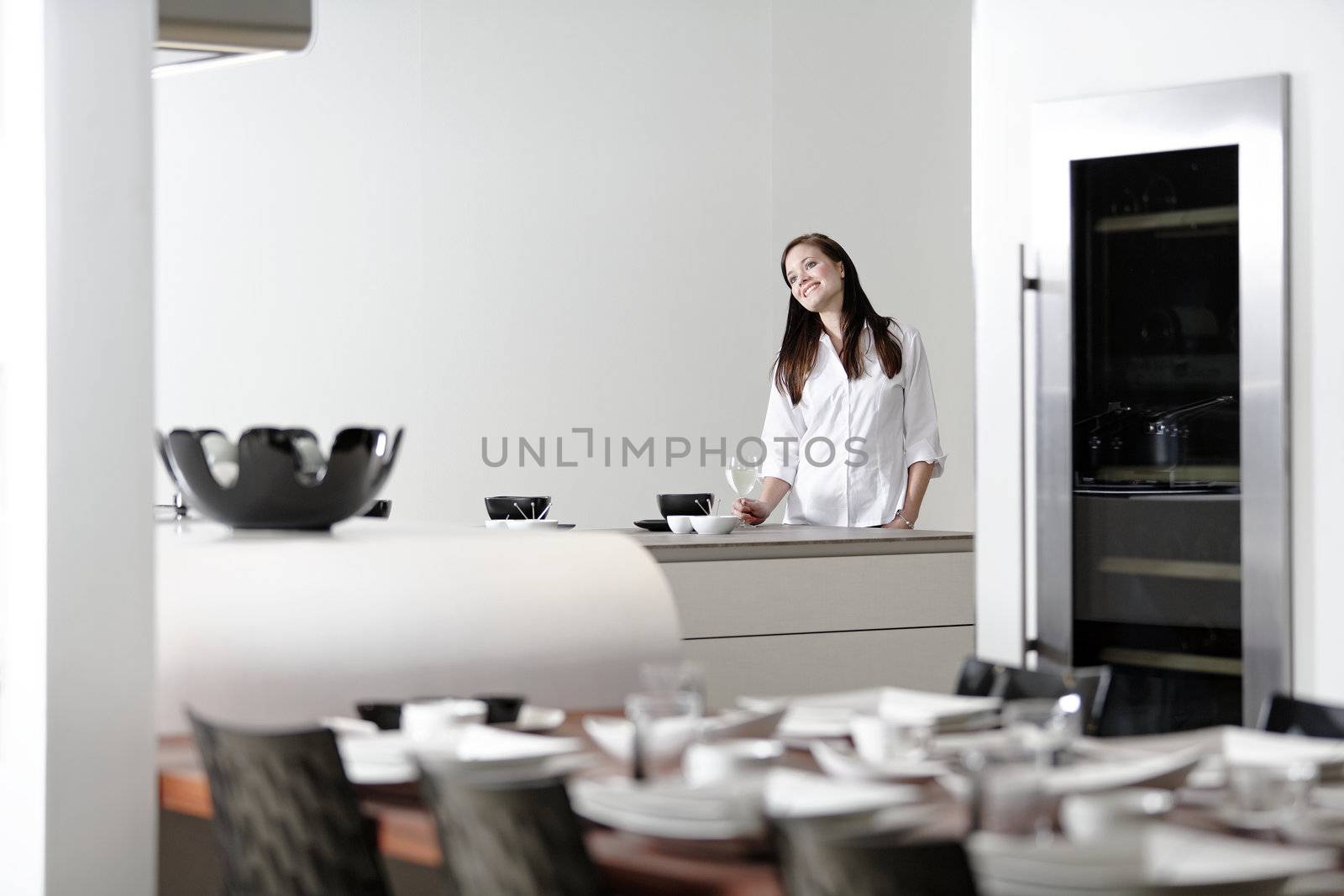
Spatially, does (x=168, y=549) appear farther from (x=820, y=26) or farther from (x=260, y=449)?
(x=820, y=26)

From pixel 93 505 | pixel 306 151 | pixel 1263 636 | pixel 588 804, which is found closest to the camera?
pixel 588 804

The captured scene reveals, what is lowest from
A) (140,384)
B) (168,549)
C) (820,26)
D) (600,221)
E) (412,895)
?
(412,895)

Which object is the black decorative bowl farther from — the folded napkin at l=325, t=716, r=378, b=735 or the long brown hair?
the long brown hair

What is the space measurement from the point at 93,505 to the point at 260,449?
0.52 metres

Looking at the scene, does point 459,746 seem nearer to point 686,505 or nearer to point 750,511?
point 686,505

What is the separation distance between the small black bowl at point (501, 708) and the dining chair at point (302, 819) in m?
0.41

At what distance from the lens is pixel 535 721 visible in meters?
2.24

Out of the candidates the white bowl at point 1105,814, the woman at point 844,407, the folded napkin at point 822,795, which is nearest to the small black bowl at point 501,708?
the folded napkin at point 822,795

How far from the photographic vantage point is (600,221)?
698 centimetres

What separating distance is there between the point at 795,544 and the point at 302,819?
2065 mm

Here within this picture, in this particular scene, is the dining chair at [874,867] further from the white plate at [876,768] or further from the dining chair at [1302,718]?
the dining chair at [1302,718]

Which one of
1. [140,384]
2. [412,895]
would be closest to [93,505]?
[140,384]

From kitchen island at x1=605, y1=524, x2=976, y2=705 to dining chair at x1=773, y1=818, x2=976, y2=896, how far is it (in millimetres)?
2246

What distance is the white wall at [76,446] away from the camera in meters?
2.11
